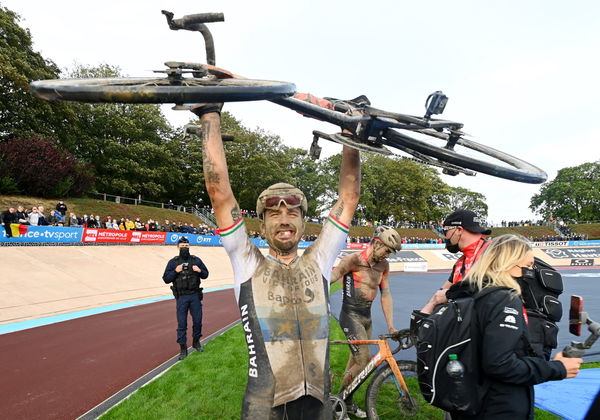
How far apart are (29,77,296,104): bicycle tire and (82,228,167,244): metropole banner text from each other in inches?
883

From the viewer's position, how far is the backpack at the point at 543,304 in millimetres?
2734

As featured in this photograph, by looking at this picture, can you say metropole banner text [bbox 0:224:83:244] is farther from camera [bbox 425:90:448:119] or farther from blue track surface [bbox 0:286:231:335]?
camera [bbox 425:90:448:119]

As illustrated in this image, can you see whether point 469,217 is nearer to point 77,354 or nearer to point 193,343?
point 193,343

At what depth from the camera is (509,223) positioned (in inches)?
2398

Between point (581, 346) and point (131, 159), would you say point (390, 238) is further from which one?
point (131, 159)

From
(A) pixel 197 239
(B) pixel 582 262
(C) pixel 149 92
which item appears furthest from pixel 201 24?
(B) pixel 582 262

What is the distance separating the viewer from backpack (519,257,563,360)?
8.97 feet

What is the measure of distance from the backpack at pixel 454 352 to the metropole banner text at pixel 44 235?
20.2 metres

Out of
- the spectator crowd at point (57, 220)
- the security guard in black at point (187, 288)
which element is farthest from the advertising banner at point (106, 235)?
the security guard in black at point (187, 288)

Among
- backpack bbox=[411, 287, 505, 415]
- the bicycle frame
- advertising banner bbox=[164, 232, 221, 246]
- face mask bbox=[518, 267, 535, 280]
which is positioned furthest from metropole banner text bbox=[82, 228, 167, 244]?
face mask bbox=[518, 267, 535, 280]

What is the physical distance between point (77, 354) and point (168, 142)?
41.8 metres

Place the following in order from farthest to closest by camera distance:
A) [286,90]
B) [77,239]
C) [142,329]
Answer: [77,239], [142,329], [286,90]

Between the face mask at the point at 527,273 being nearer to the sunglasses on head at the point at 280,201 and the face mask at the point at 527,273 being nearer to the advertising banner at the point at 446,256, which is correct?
the sunglasses on head at the point at 280,201

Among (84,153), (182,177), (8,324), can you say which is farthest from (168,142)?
(8,324)
